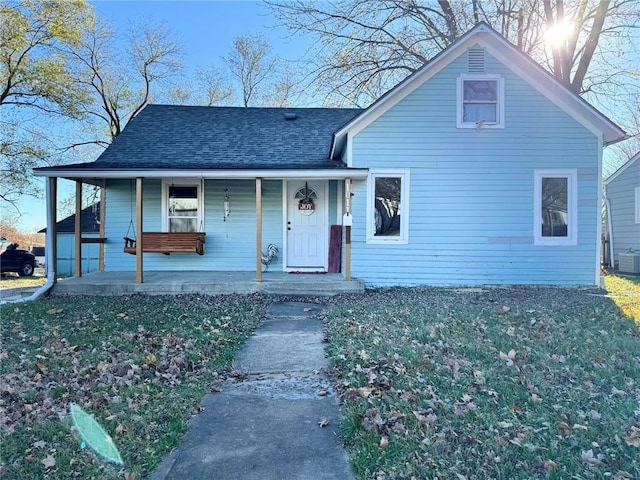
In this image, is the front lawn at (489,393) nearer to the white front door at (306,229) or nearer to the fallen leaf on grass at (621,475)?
the fallen leaf on grass at (621,475)

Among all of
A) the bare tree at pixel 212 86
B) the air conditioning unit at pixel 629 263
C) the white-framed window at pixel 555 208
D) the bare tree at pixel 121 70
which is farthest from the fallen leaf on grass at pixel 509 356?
the bare tree at pixel 212 86

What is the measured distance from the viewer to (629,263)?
45.1 feet

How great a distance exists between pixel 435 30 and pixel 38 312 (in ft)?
49.7

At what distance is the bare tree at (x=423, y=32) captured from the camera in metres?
14.0

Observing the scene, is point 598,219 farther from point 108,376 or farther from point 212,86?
point 212,86

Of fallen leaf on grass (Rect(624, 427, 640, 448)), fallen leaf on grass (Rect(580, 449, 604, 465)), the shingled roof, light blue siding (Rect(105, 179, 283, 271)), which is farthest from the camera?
light blue siding (Rect(105, 179, 283, 271))

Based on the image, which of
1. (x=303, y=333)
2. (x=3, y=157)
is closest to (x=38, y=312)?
(x=303, y=333)

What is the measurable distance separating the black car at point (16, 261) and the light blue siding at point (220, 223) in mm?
8340

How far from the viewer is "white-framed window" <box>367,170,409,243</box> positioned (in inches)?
360

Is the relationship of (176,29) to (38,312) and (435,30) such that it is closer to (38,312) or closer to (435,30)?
(435,30)

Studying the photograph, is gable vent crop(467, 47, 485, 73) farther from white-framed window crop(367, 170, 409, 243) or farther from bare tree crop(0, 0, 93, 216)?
bare tree crop(0, 0, 93, 216)

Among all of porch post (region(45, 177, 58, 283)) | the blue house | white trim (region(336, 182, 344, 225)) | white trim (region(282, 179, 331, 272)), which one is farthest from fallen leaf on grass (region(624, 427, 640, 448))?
porch post (region(45, 177, 58, 283))

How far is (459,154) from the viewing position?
9.12 meters

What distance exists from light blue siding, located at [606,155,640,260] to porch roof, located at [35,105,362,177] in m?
10.2
